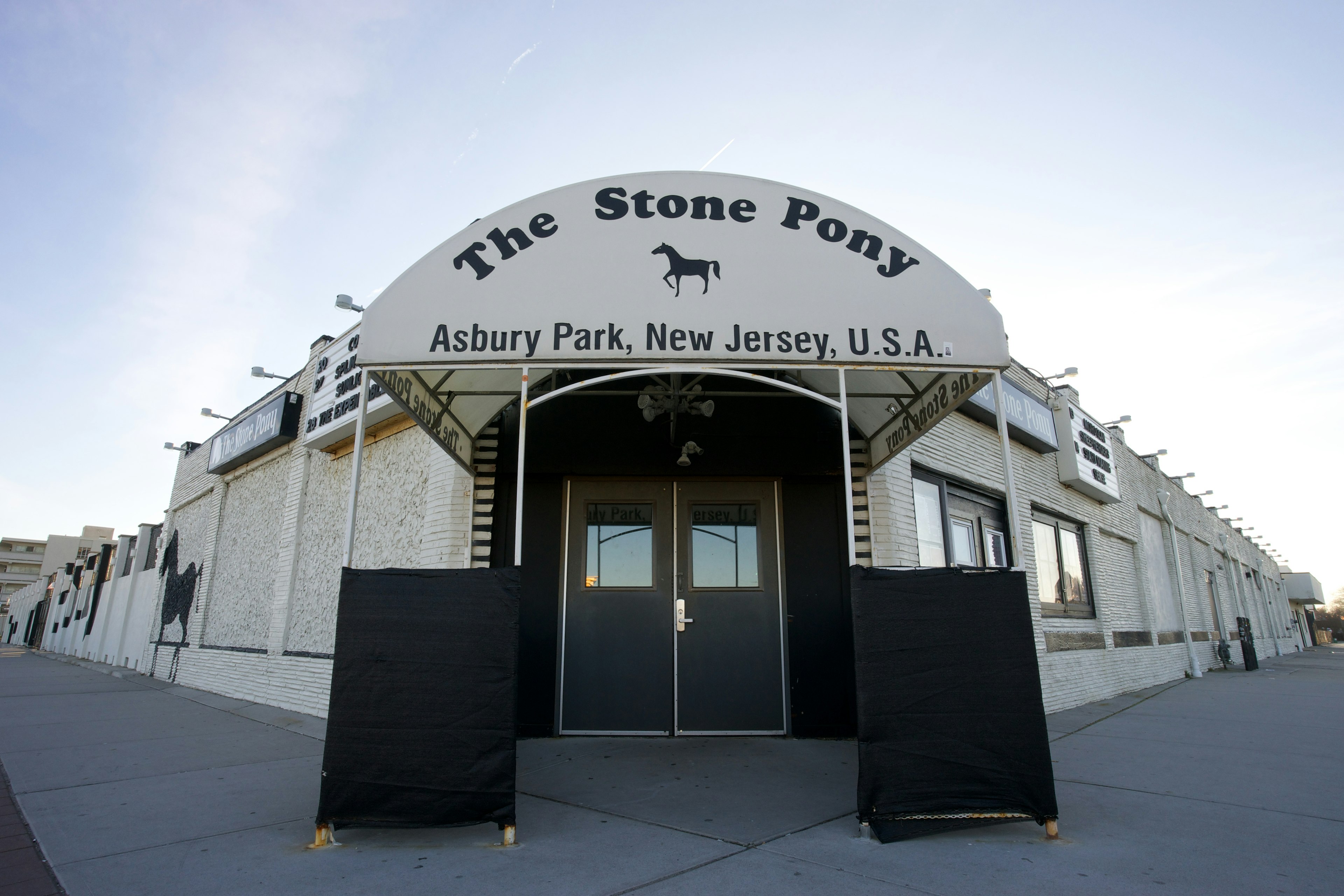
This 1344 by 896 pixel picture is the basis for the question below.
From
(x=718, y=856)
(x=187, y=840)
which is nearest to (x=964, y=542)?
(x=718, y=856)

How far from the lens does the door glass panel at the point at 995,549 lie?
27.2 feet

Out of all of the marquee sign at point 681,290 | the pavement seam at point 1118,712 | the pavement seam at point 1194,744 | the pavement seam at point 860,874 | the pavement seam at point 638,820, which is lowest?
the pavement seam at point 1118,712

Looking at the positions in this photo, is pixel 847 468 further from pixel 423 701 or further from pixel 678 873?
pixel 423 701

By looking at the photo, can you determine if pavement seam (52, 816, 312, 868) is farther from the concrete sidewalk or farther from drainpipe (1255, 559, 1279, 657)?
drainpipe (1255, 559, 1279, 657)

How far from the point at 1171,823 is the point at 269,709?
8.88 metres

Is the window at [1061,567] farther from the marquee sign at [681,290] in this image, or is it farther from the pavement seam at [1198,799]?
the marquee sign at [681,290]

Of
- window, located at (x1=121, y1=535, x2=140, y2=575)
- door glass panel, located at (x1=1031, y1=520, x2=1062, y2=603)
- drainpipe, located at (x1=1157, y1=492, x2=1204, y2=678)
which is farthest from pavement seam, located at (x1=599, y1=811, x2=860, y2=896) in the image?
window, located at (x1=121, y1=535, x2=140, y2=575)

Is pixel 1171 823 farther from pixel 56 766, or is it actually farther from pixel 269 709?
pixel 269 709

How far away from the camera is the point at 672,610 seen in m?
5.91

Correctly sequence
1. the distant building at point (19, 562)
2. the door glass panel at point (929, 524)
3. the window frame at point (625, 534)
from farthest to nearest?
the distant building at point (19, 562) → the door glass panel at point (929, 524) → the window frame at point (625, 534)

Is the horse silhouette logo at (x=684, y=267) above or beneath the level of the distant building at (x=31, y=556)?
beneath

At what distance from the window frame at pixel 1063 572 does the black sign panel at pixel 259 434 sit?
10379 mm

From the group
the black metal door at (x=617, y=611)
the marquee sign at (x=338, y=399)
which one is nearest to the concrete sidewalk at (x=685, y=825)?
the black metal door at (x=617, y=611)

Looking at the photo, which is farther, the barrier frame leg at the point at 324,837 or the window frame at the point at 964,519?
the window frame at the point at 964,519
